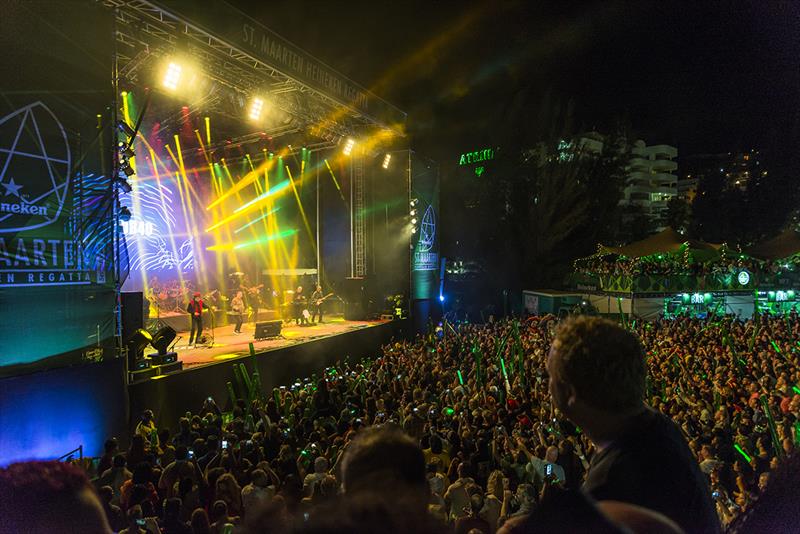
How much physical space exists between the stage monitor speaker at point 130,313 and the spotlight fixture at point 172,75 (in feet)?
17.2

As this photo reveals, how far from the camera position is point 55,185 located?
7.39 m

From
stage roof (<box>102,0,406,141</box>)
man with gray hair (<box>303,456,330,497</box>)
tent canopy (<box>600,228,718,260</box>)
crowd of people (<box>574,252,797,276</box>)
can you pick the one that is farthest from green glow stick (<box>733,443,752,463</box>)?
tent canopy (<box>600,228,718,260</box>)

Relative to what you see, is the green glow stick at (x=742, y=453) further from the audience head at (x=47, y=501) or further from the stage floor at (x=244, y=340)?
the stage floor at (x=244, y=340)

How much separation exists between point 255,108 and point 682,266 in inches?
879

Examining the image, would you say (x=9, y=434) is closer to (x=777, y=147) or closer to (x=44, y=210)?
(x=44, y=210)

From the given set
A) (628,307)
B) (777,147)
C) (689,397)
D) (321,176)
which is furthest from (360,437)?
(777,147)

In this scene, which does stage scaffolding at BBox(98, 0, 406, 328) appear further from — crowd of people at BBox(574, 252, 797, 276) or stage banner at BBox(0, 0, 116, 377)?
crowd of people at BBox(574, 252, 797, 276)

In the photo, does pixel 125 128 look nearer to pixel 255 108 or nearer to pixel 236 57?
pixel 236 57

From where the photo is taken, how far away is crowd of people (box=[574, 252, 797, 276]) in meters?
23.1

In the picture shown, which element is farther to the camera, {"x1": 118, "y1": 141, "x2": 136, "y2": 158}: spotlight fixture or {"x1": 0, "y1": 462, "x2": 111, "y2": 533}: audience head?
{"x1": 118, "y1": 141, "x2": 136, "y2": 158}: spotlight fixture

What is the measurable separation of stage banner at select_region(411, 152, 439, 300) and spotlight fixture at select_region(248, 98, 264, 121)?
749 centimetres

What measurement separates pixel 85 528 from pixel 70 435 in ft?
25.4

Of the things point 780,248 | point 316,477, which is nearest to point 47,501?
point 316,477

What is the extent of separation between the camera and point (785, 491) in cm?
128
